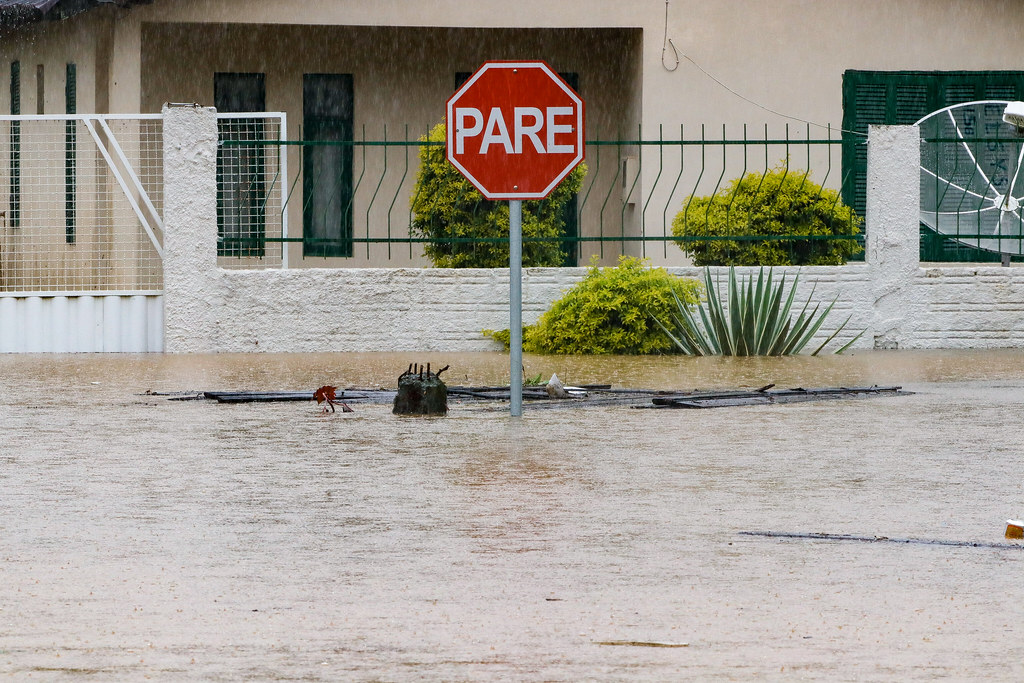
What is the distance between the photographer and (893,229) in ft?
54.5

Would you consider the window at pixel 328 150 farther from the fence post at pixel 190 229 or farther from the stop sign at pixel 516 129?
the stop sign at pixel 516 129

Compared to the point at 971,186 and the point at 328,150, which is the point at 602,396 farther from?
the point at 328,150

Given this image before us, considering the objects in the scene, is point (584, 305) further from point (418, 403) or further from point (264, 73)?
point (264, 73)

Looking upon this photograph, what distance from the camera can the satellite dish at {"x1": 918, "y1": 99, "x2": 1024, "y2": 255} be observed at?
17.1m

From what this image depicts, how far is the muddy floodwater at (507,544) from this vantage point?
4.31 meters

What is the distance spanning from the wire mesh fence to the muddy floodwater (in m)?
6.42

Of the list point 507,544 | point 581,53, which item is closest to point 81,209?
point 581,53

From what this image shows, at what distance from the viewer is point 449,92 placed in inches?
842

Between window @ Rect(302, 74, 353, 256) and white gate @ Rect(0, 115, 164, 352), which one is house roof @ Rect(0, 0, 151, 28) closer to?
white gate @ Rect(0, 115, 164, 352)

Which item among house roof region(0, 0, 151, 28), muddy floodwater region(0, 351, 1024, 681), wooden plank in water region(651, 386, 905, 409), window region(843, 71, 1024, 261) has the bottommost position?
muddy floodwater region(0, 351, 1024, 681)

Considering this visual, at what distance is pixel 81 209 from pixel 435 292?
491 centimetres

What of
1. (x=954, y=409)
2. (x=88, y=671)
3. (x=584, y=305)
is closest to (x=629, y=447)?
(x=954, y=409)

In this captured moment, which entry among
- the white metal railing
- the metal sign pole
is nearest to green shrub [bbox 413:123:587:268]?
the white metal railing

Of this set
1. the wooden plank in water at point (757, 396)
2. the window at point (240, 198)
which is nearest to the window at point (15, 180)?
the window at point (240, 198)
